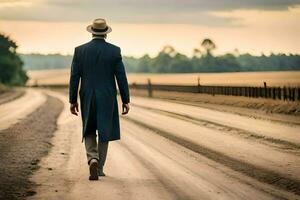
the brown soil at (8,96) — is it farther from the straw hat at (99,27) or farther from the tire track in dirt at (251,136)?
the straw hat at (99,27)

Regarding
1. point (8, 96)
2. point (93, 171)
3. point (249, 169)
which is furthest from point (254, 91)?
point (93, 171)

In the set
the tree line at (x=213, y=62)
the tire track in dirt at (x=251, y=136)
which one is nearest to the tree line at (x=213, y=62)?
the tree line at (x=213, y=62)

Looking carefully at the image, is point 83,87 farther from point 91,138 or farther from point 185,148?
point 185,148

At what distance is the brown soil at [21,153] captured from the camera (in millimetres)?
8031

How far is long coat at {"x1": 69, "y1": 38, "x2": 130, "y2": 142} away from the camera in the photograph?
9.00 meters

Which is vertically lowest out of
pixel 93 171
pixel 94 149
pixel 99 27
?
pixel 93 171

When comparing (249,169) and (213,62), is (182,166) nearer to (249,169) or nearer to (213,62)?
(249,169)

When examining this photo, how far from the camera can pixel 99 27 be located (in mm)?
9023

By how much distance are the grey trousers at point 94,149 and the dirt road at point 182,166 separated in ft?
0.90

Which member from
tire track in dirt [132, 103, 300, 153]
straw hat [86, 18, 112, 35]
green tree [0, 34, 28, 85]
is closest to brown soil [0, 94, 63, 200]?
straw hat [86, 18, 112, 35]

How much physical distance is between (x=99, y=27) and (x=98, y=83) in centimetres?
75

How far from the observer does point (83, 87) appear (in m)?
9.08

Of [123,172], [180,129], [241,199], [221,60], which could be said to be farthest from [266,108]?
[221,60]

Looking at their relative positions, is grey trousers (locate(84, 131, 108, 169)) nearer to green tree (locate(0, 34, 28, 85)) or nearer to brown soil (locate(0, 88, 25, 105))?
brown soil (locate(0, 88, 25, 105))
